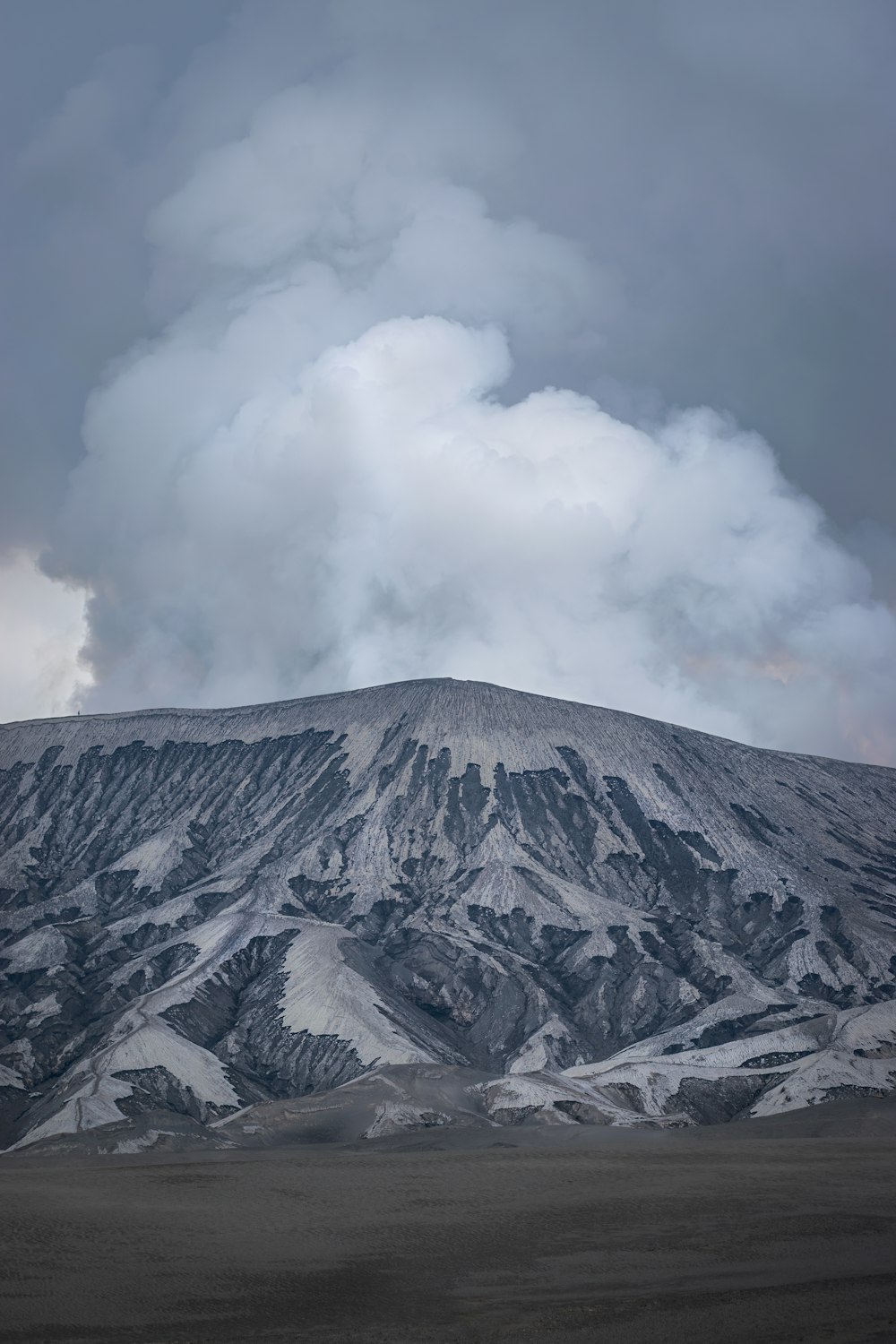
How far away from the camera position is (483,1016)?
139 m

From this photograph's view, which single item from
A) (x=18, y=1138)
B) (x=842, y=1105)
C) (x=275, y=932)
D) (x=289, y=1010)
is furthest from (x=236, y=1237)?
(x=275, y=932)

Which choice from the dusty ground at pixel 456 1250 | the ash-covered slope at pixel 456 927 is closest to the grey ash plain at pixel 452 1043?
the dusty ground at pixel 456 1250

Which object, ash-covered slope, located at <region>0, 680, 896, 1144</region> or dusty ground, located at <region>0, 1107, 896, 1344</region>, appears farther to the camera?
ash-covered slope, located at <region>0, 680, 896, 1144</region>

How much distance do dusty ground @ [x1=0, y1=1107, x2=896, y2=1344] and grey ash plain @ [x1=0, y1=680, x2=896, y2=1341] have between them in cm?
20

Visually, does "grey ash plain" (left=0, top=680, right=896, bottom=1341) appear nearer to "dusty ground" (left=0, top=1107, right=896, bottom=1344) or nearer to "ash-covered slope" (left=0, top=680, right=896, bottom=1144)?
"dusty ground" (left=0, top=1107, right=896, bottom=1344)

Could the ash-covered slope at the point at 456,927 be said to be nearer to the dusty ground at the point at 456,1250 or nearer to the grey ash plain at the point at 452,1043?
the grey ash plain at the point at 452,1043

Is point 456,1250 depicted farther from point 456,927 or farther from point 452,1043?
point 456,927

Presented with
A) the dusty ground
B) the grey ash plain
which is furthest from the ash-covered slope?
the dusty ground

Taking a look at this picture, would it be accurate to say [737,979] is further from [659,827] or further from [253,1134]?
[253,1134]

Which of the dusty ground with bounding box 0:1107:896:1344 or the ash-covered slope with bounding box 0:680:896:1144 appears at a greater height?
the ash-covered slope with bounding box 0:680:896:1144

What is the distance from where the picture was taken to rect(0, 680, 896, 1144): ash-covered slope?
372ft

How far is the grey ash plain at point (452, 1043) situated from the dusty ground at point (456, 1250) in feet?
0.65

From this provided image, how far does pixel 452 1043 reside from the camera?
133 m

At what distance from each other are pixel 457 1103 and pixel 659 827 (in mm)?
81621
